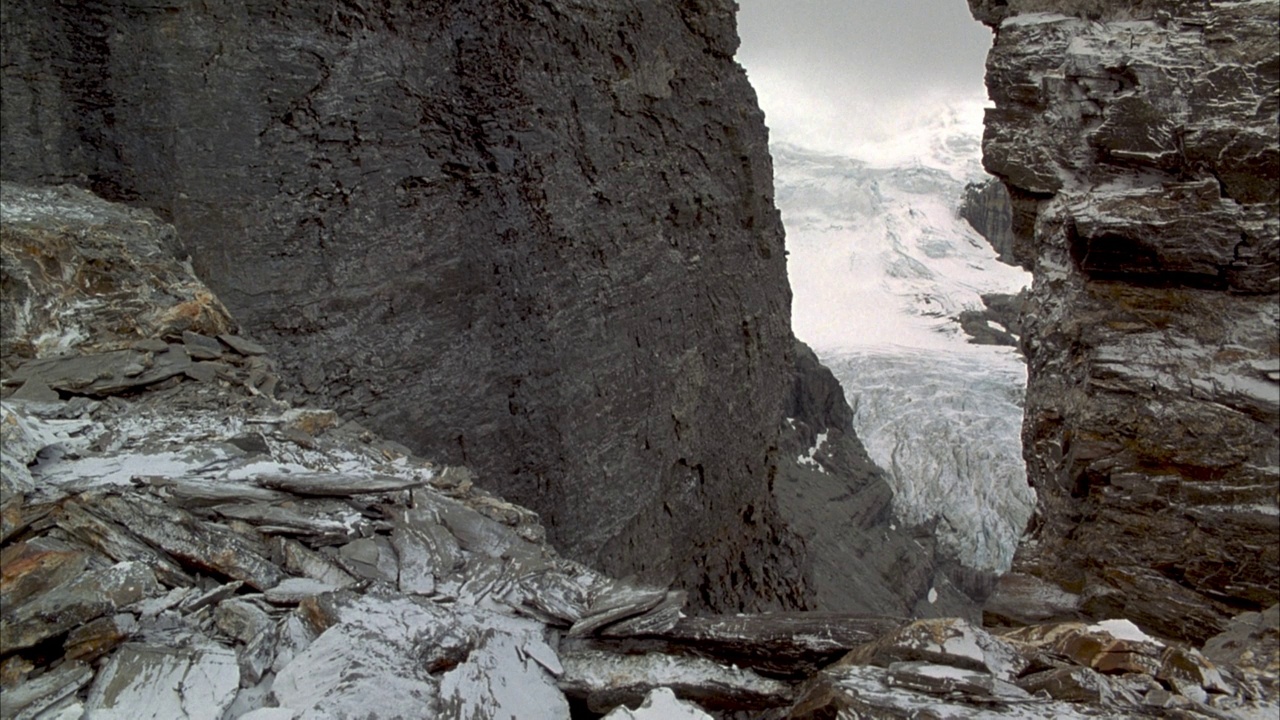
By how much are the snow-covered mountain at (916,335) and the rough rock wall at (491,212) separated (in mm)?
20159

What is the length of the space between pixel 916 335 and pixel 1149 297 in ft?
127

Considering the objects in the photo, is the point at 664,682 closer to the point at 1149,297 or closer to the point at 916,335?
the point at 1149,297

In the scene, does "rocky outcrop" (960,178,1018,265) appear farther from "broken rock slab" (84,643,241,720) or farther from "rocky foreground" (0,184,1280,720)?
"broken rock slab" (84,643,241,720)

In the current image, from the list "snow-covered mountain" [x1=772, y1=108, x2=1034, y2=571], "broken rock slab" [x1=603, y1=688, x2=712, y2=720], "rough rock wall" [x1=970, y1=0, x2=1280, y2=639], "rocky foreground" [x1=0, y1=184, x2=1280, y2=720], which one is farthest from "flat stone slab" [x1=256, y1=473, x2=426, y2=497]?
"snow-covered mountain" [x1=772, y1=108, x2=1034, y2=571]

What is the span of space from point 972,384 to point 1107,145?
92.6 ft

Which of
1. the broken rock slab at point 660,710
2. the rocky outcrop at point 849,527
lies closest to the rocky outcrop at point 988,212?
the rocky outcrop at point 849,527

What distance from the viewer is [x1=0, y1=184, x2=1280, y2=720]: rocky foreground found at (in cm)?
362

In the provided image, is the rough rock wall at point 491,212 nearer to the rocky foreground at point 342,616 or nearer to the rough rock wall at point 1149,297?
the rocky foreground at point 342,616

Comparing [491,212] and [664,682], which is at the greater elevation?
[491,212]

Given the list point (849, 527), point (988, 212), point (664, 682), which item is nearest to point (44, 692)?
point (664, 682)

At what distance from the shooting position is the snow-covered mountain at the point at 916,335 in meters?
31.4

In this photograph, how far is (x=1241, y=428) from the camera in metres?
5.80

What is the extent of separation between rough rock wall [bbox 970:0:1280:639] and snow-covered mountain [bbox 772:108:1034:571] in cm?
2464

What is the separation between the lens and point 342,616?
4.16 meters
